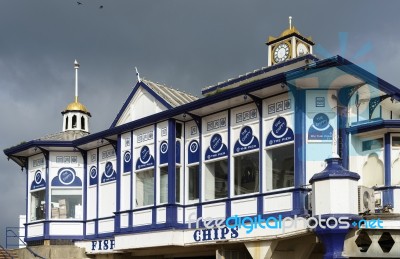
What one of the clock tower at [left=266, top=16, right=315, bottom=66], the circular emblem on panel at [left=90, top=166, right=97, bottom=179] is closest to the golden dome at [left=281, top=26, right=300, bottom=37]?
the clock tower at [left=266, top=16, right=315, bottom=66]

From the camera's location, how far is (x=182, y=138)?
25047 millimetres

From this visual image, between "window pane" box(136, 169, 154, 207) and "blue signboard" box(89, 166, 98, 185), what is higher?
"blue signboard" box(89, 166, 98, 185)

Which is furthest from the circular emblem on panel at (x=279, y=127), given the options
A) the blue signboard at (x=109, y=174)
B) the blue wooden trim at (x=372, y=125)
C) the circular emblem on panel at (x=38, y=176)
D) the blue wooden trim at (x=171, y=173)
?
the circular emblem on panel at (x=38, y=176)

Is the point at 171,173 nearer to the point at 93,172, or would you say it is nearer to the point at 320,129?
the point at 320,129

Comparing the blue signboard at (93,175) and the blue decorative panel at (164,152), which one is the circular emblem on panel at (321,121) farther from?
the blue signboard at (93,175)

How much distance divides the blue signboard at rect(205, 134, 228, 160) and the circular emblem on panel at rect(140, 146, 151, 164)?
2.76 metres

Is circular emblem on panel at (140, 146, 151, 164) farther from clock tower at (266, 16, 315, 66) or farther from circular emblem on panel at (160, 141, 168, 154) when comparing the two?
clock tower at (266, 16, 315, 66)

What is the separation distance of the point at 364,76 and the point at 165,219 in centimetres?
849

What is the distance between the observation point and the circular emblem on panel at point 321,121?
2094 cm

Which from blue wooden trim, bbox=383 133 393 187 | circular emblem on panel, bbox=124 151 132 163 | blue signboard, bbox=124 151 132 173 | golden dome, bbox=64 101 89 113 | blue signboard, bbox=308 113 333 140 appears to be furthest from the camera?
golden dome, bbox=64 101 89 113

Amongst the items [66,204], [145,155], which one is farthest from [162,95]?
[66,204]

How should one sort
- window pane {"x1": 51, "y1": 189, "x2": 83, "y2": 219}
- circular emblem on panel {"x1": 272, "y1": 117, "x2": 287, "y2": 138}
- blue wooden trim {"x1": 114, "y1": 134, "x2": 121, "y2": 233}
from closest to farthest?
circular emblem on panel {"x1": 272, "y1": 117, "x2": 287, "y2": 138} < blue wooden trim {"x1": 114, "y1": 134, "x2": 121, "y2": 233} < window pane {"x1": 51, "y1": 189, "x2": 83, "y2": 219}

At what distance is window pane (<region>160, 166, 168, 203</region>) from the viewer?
81.4 ft

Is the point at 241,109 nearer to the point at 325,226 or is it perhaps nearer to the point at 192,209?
the point at 192,209
